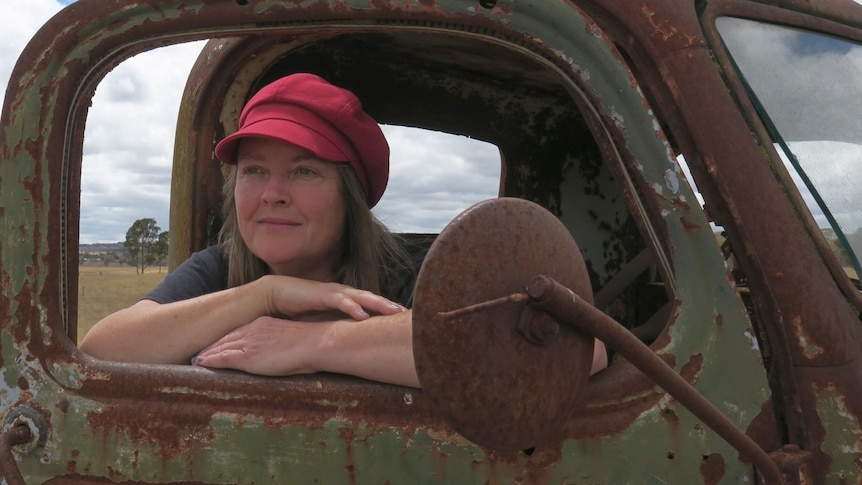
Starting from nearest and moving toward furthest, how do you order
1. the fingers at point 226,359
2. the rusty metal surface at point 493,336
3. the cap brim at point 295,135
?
the rusty metal surface at point 493,336
the fingers at point 226,359
the cap brim at point 295,135

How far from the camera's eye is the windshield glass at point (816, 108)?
132 centimetres

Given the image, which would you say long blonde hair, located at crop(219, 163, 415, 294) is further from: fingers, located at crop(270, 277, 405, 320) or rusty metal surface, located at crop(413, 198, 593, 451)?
rusty metal surface, located at crop(413, 198, 593, 451)

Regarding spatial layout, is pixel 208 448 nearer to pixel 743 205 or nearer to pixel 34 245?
pixel 34 245

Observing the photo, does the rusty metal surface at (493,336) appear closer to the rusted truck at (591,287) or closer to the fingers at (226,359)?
the rusted truck at (591,287)

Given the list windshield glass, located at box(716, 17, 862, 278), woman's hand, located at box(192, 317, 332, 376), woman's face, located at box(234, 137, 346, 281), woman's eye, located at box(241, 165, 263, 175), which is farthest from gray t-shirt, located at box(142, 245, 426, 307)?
windshield glass, located at box(716, 17, 862, 278)

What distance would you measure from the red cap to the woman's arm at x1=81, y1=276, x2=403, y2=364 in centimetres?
32

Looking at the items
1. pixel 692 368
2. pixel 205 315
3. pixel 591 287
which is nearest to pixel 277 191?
pixel 205 315

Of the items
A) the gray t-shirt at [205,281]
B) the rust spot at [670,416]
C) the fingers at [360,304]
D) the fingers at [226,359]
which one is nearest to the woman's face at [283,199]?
the gray t-shirt at [205,281]

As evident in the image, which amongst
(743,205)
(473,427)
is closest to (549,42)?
(743,205)

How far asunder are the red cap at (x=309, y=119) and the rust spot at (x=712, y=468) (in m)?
0.93

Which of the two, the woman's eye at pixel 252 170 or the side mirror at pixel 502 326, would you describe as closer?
the side mirror at pixel 502 326

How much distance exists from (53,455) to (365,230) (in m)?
0.83

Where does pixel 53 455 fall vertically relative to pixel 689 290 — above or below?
below

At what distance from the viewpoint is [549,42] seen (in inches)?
48.5
